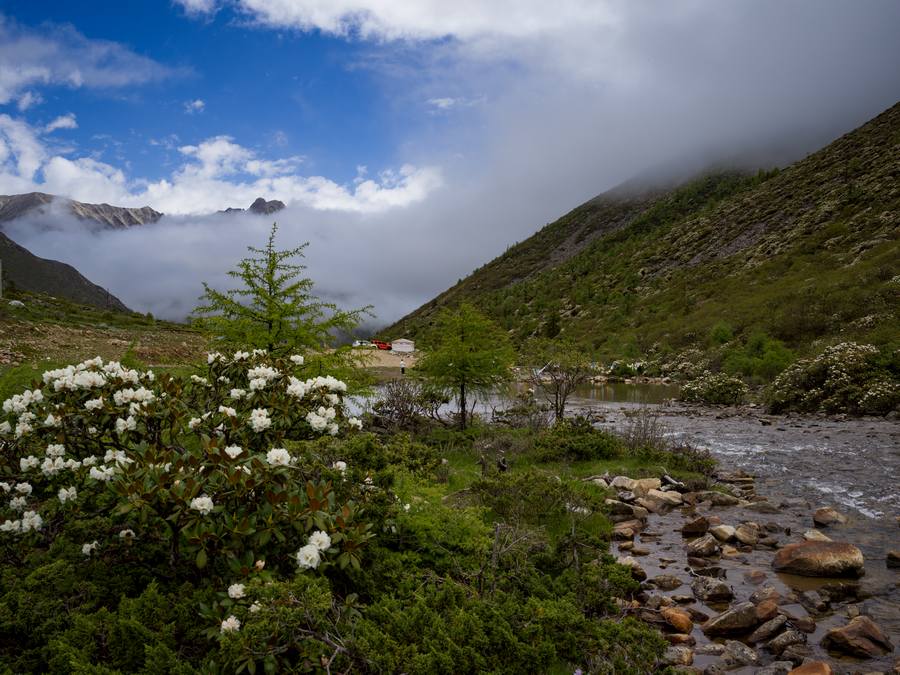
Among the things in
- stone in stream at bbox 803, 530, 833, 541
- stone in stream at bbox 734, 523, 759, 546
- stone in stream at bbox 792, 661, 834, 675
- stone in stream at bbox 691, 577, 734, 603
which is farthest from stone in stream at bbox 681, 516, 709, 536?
stone in stream at bbox 792, 661, 834, 675

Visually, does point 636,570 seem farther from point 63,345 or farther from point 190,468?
point 63,345

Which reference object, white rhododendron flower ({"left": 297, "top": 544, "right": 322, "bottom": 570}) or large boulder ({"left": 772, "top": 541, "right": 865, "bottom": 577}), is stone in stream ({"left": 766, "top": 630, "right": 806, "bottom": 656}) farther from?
white rhododendron flower ({"left": 297, "top": 544, "right": 322, "bottom": 570})

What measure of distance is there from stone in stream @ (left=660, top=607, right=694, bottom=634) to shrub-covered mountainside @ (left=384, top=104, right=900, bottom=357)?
21216mm

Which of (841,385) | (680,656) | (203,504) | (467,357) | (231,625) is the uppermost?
(467,357)

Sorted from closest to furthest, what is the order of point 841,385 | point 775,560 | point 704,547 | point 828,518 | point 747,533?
point 775,560 < point 704,547 < point 747,533 < point 828,518 < point 841,385

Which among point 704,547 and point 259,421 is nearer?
point 259,421

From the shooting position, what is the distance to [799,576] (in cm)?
565

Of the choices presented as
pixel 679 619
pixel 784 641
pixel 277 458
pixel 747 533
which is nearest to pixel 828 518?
pixel 747 533

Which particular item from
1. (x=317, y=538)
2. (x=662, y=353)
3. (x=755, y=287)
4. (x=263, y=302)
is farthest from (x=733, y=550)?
(x=755, y=287)

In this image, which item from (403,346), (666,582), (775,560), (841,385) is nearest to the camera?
(666,582)

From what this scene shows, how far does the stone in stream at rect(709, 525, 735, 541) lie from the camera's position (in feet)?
22.2

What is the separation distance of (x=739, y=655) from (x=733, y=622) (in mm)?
480

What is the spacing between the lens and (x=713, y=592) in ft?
17.3

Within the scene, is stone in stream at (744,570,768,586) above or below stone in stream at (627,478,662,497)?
below
